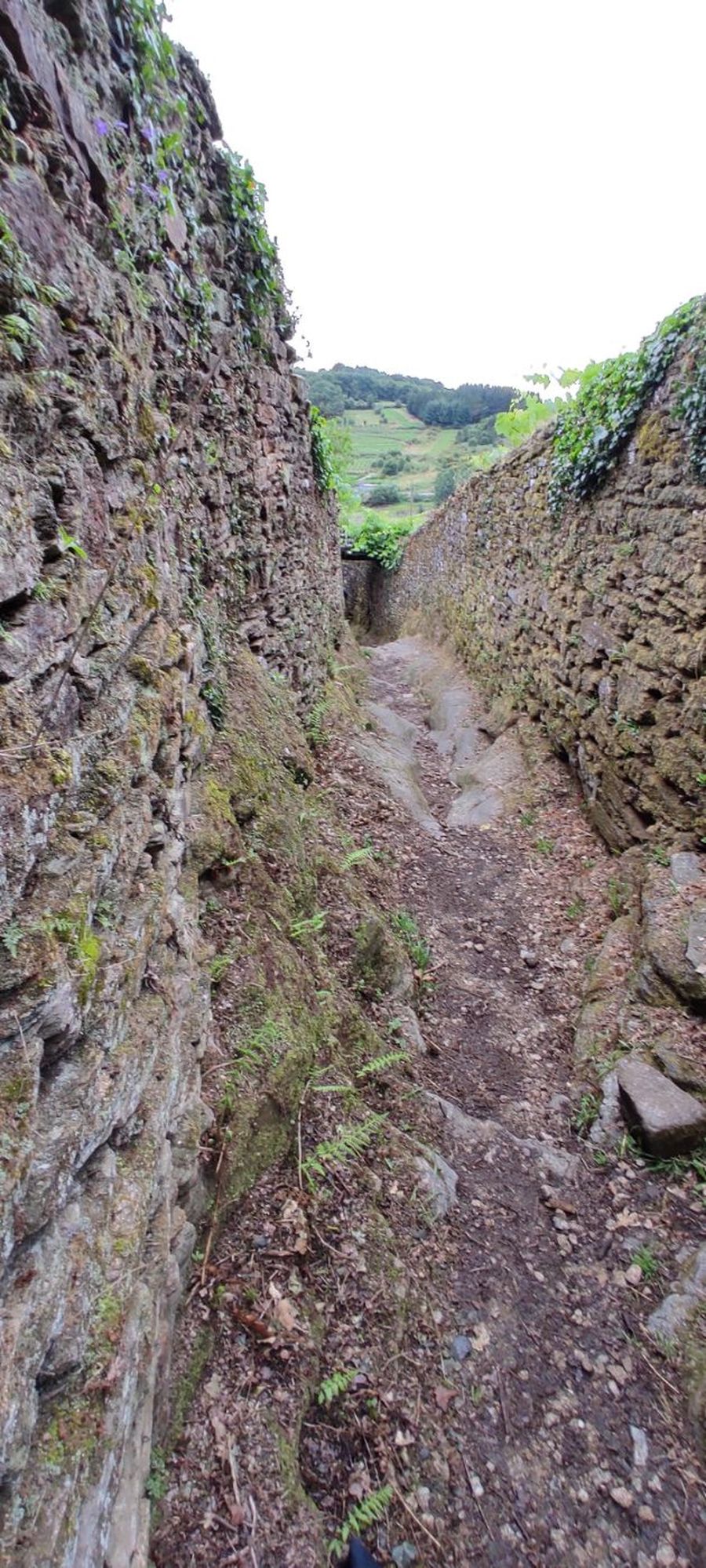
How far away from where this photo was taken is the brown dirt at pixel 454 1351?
2.29m

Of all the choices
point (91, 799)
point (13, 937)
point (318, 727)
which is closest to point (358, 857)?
point (318, 727)

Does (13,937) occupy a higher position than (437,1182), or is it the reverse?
(13,937)

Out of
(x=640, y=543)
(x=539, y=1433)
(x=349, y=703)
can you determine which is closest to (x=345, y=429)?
(x=349, y=703)

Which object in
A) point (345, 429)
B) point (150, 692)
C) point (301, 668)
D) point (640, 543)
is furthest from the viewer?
point (345, 429)

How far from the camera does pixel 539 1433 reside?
2664 millimetres

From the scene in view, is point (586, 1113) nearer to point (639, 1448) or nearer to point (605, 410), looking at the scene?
point (639, 1448)

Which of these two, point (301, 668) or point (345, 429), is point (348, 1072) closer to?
point (301, 668)

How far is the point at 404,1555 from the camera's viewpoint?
2.28 m

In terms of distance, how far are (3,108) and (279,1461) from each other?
13.9 ft

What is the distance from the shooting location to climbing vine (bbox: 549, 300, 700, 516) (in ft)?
16.3

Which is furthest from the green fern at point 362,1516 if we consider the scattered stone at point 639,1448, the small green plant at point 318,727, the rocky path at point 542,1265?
the small green plant at point 318,727

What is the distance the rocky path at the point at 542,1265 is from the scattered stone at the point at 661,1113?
193 mm

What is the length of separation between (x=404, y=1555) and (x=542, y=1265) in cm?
128

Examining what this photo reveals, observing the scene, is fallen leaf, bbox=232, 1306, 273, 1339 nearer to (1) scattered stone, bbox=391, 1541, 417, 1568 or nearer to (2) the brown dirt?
(2) the brown dirt
